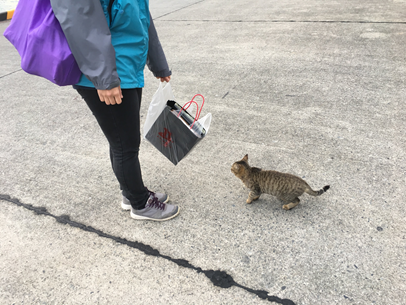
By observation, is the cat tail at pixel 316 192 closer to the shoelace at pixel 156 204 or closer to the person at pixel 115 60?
the shoelace at pixel 156 204

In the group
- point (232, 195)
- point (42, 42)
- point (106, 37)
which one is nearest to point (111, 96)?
point (106, 37)

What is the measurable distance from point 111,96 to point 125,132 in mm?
331

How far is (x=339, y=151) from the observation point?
2904 mm

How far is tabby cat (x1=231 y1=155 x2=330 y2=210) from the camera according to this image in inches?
90.0

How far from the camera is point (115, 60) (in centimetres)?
162

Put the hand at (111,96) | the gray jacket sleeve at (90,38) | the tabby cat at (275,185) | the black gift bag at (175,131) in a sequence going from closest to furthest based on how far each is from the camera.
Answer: the gray jacket sleeve at (90,38) → the hand at (111,96) → the black gift bag at (175,131) → the tabby cat at (275,185)

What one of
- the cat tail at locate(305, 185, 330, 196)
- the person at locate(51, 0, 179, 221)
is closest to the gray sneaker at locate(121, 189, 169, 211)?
the person at locate(51, 0, 179, 221)

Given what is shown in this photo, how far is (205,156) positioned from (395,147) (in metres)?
1.73

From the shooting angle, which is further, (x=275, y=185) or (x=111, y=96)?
(x=275, y=185)

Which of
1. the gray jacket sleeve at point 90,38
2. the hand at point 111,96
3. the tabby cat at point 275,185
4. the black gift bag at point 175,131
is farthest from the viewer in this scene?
the tabby cat at point 275,185

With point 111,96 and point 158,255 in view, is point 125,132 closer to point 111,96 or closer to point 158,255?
point 111,96

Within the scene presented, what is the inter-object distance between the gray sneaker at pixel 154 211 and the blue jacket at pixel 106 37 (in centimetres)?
93

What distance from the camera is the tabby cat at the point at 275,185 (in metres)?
2.29

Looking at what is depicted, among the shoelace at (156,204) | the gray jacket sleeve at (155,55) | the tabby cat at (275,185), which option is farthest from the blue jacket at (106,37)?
the tabby cat at (275,185)
